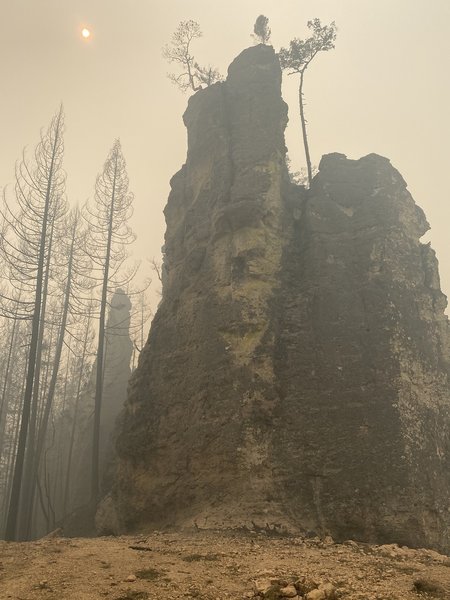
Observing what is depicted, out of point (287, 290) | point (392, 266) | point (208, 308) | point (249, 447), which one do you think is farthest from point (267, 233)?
point (249, 447)

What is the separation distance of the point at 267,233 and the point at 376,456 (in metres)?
7.30

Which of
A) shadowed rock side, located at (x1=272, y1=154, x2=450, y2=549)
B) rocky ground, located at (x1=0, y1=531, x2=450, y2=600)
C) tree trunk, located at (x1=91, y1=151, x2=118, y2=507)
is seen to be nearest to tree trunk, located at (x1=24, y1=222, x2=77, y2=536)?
tree trunk, located at (x1=91, y1=151, x2=118, y2=507)

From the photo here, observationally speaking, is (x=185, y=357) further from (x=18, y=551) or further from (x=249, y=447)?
(x=18, y=551)

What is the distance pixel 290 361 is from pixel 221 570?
6.65 metres

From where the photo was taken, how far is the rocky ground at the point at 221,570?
5.25m

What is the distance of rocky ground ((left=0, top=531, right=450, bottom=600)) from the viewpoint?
525 centimetres

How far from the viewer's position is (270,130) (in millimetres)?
15930

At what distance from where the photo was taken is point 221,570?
6.55 m

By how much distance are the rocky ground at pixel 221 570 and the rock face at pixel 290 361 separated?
61.5 inches

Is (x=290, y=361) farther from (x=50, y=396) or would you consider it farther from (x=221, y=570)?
(x=50, y=396)

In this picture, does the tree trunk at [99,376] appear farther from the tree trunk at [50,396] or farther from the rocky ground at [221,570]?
the rocky ground at [221,570]

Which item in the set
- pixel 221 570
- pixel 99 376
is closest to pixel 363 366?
pixel 221 570

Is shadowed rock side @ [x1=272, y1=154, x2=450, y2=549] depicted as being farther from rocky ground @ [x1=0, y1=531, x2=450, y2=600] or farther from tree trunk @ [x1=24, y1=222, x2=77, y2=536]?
tree trunk @ [x1=24, y1=222, x2=77, y2=536]

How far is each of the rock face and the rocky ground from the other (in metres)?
1.56
